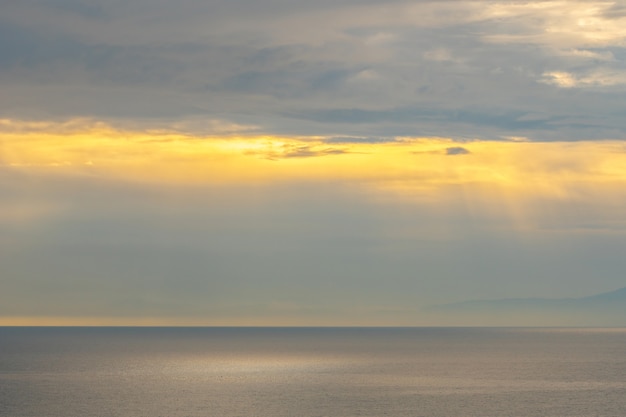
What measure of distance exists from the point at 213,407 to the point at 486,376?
73.9 m

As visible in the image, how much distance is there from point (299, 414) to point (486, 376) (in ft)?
242

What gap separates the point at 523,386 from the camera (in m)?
156

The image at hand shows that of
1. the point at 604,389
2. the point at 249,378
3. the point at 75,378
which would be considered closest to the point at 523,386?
the point at 604,389

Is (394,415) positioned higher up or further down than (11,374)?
further down

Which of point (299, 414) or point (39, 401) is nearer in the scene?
point (299, 414)

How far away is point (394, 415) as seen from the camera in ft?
370

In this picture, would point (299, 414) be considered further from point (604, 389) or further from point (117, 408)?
point (604, 389)

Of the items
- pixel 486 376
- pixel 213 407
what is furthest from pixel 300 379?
pixel 213 407

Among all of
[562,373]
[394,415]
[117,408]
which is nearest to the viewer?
[394,415]

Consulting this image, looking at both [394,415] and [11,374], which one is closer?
[394,415]

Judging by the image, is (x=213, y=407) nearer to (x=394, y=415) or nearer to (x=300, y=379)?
(x=394, y=415)

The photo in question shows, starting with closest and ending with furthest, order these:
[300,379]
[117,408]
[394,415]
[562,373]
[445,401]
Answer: [394,415] → [117,408] → [445,401] → [300,379] → [562,373]

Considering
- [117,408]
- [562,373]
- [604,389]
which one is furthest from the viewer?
[562,373]

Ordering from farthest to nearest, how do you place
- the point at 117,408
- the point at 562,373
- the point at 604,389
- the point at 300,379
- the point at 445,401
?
the point at 562,373
the point at 300,379
the point at 604,389
the point at 445,401
the point at 117,408
